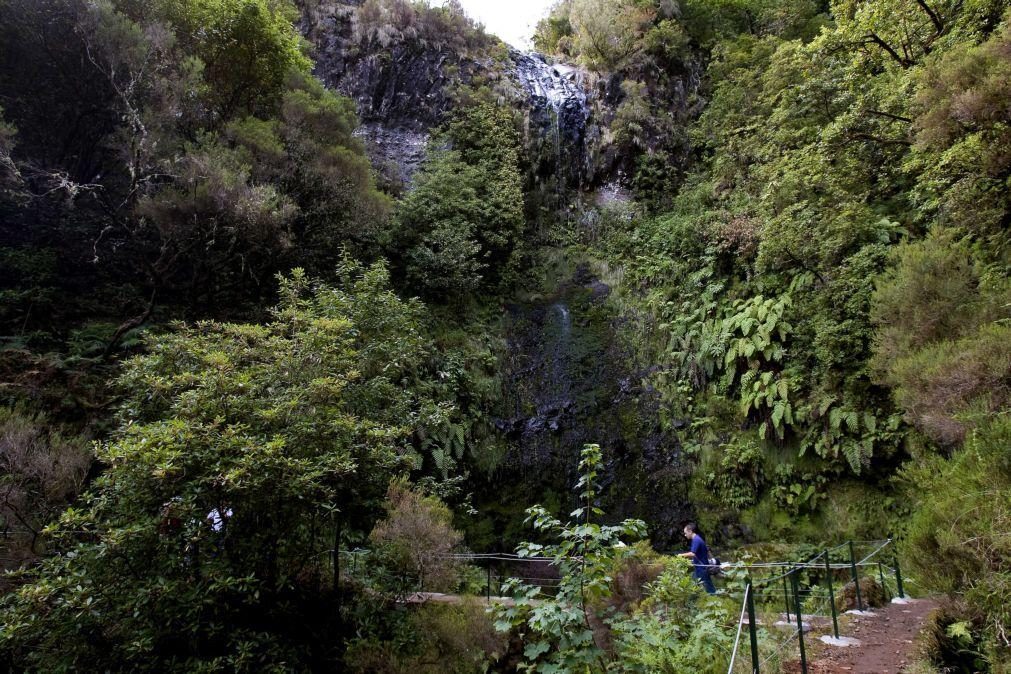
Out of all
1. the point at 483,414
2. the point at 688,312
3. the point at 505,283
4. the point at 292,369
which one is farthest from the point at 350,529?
the point at 505,283

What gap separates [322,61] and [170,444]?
18.9 meters

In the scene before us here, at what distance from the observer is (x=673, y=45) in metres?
19.7

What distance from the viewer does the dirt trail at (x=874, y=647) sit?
4242 millimetres

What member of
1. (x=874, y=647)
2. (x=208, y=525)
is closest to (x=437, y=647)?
(x=208, y=525)

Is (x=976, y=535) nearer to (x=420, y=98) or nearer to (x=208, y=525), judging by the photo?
(x=208, y=525)

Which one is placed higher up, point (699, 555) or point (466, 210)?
point (466, 210)

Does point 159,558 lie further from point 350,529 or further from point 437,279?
point 437,279

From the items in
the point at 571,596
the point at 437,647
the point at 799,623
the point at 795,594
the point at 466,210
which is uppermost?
the point at 466,210

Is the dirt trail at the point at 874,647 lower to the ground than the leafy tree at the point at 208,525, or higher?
lower

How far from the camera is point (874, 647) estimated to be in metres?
4.78

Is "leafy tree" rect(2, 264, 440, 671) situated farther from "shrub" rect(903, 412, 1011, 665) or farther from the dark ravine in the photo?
the dark ravine

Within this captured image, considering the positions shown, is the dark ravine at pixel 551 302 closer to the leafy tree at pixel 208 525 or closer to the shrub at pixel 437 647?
the shrub at pixel 437 647

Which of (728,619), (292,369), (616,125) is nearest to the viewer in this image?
(728,619)

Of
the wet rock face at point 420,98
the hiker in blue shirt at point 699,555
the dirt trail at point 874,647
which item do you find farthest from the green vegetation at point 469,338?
the hiker in blue shirt at point 699,555
